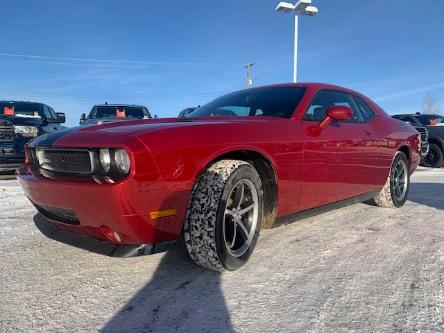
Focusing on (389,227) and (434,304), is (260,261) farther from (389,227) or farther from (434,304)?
(389,227)

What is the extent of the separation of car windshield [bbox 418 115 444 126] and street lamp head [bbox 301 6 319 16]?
5376 millimetres

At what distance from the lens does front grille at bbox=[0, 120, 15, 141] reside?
722 cm

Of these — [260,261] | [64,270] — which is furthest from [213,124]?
[64,270]

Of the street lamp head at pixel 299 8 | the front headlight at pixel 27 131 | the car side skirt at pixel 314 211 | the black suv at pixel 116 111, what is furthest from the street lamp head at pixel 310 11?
the car side skirt at pixel 314 211

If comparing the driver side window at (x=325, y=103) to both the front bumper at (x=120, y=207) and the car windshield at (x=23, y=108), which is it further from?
the car windshield at (x=23, y=108)

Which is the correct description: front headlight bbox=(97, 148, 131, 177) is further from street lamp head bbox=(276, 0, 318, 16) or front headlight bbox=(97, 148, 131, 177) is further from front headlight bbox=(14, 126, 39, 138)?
street lamp head bbox=(276, 0, 318, 16)

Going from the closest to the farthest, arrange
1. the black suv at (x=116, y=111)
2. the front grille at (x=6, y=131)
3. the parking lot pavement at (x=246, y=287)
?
the parking lot pavement at (x=246, y=287)
the front grille at (x=6, y=131)
the black suv at (x=116, y=111)

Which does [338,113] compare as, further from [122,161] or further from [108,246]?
[108,246]

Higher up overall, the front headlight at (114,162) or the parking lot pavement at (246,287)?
the front headlight at (114,162)

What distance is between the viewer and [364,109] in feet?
14.8

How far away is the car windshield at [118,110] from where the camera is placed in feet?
34.1

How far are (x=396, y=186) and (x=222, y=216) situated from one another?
3163 mm

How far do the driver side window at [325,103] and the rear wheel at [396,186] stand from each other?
0.91 m

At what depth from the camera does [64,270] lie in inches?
105
